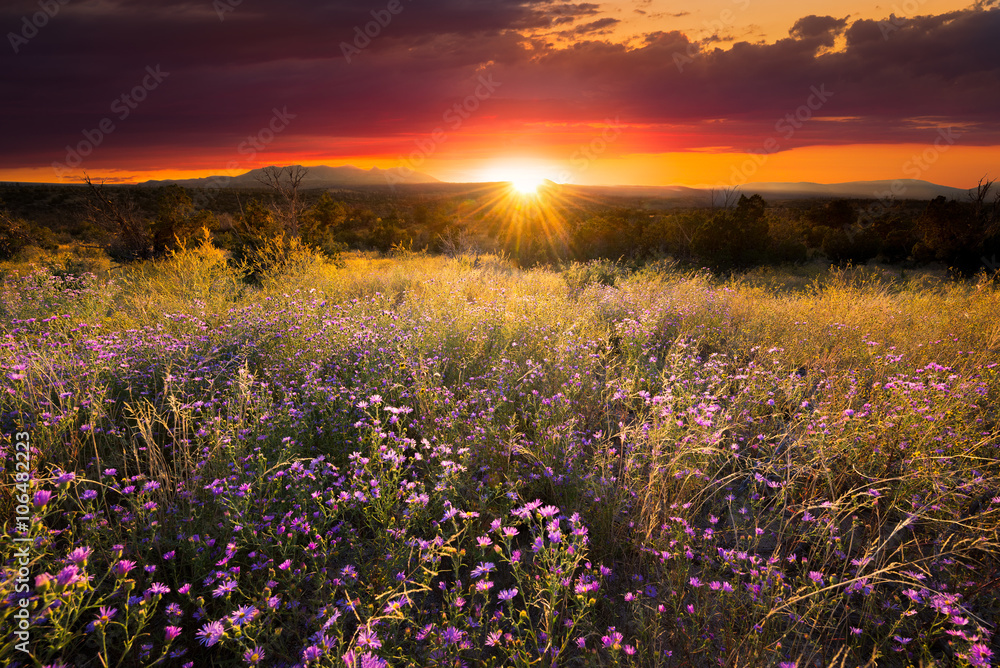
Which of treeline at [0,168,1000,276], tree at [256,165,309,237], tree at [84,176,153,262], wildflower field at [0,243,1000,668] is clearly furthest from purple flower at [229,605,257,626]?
tree at [84,176,153,262]

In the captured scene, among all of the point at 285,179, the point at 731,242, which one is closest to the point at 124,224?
the point at 285,179

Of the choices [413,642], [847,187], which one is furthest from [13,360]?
[847,187]

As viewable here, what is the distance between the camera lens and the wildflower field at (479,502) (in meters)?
1.81

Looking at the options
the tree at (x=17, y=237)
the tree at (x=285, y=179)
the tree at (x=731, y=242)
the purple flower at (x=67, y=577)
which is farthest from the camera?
the tree at (x=731, y=242)

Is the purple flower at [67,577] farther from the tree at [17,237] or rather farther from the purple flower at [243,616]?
the tree at [17,237]

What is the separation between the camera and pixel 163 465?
2.62 meters

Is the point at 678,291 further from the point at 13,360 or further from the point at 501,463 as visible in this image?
the point at 13,360

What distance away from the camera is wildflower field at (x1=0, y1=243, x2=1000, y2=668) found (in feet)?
5.93

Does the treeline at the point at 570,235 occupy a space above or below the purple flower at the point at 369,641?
above

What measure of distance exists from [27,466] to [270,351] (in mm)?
2306

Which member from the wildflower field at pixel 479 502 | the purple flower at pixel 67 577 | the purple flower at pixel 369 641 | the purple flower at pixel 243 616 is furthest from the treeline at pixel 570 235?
the purple flower at pixel 369 641

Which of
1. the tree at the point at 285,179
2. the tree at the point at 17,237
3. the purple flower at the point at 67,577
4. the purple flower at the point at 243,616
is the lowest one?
the purple flower at the point at 243,616

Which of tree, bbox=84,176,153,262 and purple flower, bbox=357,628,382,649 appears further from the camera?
tree, bbox=84,176,153,262

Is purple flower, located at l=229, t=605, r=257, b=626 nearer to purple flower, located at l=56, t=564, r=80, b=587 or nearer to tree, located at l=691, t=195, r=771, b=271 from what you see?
purple flower, located at l=56, t=564, r=80, b=587
